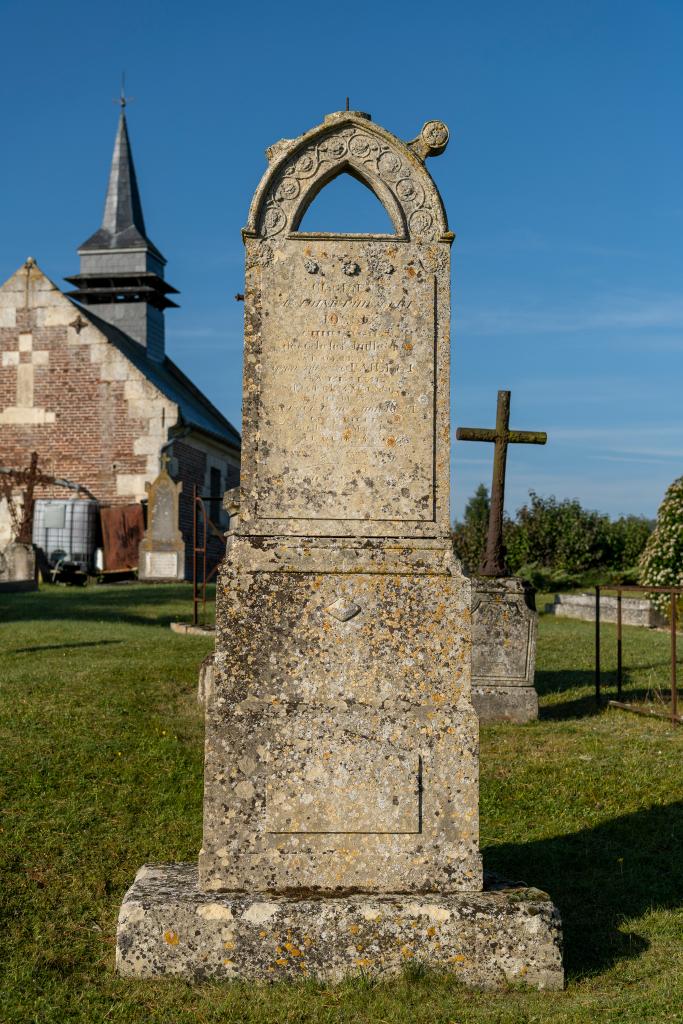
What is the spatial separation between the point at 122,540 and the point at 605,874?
63.8 feet

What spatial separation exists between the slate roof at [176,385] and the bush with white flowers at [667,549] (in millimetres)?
11794

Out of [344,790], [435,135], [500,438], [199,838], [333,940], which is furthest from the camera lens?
[500,438]

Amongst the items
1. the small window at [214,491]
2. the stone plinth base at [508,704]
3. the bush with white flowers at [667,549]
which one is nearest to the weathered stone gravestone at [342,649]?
the stone plinth base at [508,704]

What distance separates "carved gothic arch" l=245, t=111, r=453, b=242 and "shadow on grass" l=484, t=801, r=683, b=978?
3.09 m

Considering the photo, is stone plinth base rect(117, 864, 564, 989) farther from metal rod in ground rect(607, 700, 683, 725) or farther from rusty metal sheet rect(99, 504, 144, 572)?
rusty metal sheet rect(99, 504, 144, 572)

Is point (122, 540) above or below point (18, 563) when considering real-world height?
above

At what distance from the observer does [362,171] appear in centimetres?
443

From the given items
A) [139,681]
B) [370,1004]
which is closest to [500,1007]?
[370,1004]

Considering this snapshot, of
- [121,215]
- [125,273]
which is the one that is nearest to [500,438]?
[125,273]

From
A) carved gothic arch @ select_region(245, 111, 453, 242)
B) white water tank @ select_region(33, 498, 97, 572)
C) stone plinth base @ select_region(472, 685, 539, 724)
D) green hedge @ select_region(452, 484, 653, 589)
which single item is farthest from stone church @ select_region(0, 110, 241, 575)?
carved gothic arch @ select_region(245, 111, 453, 242)

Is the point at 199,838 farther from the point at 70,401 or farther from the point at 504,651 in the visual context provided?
the point at 70,401

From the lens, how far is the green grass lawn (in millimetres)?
3664

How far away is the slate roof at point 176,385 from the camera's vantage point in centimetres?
2512

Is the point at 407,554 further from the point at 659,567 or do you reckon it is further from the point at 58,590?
the point at 58,590
